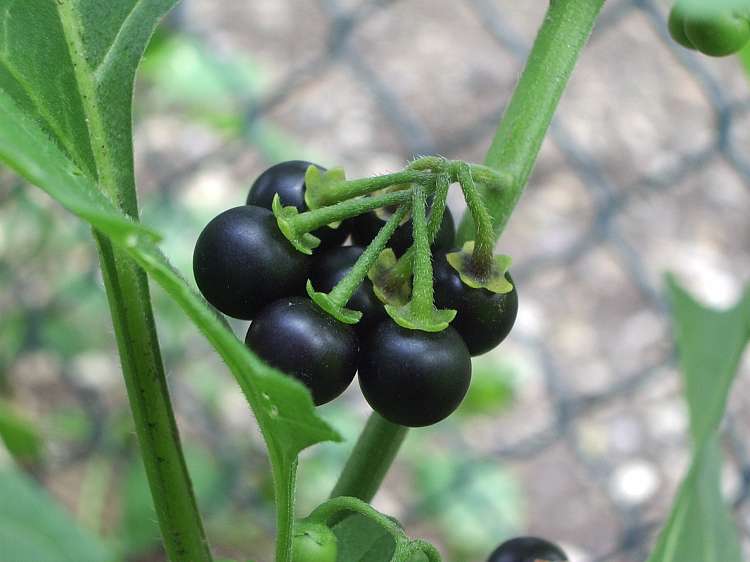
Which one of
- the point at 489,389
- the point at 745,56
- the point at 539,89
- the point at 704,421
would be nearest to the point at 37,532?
the point at 539,89

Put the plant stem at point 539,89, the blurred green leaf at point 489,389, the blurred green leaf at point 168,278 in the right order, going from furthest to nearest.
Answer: the blurred green leaf at point 489,389, the plant stem at point 539,89, the blurred green leaf at point 168,278

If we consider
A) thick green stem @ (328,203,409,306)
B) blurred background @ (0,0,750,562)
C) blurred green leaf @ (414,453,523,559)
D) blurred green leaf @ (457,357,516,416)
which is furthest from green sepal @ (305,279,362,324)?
blurred green leaf @ (414,453,523,559)

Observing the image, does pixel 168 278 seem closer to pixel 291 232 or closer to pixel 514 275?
pixel 291 232

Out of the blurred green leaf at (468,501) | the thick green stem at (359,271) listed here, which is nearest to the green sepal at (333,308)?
the thick green stem at (359,271)

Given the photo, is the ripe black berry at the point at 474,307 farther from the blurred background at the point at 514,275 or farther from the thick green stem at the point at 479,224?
the blurred background at the point at 514,275

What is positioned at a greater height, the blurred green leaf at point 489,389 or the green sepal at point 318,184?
the blurred green leaf at point 489,389

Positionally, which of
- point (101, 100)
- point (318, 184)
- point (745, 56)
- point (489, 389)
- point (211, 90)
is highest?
point (211, 90)
